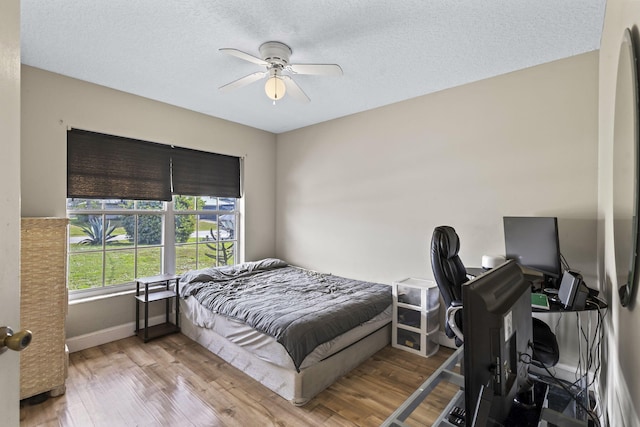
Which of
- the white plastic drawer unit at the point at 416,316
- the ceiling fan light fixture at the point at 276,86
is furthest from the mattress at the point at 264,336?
the ceiling fan light fixture at the point at 276,86

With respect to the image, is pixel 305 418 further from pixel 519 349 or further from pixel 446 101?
pixel 446 101

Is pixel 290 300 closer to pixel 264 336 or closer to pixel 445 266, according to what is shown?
pixel 264 336

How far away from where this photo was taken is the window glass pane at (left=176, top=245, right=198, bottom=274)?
371 cm

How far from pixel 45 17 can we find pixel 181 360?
9.05 ft

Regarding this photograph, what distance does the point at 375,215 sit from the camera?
3576mm

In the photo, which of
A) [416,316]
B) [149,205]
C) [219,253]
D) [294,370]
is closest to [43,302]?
[149,205]

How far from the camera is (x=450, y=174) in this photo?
9.88 ft

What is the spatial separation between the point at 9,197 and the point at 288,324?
1.76 metres

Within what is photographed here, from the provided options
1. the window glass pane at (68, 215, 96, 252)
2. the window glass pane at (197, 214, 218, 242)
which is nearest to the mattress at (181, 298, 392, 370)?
the window glass pane at (197, 214, 218, 242)

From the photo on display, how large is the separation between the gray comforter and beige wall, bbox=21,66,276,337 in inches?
35.6

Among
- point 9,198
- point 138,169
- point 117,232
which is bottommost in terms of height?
point 117,232

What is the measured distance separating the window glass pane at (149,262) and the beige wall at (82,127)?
36 centimetres

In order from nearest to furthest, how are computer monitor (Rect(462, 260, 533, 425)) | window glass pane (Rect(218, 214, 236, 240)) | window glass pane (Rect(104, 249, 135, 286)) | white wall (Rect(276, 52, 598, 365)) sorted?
computer monitor (Rect(462, 260, 533, 425)), white wall (Rect(276, 52, 598, 365)), window glass pane (Rect(104, 249, 135, 286)), window glass pane (Rect(218, 214, 236, 240))

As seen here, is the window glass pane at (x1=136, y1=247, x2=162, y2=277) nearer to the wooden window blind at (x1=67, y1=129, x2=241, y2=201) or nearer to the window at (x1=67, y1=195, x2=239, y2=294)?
the window at (x1=67, y1=195, x2=239, y2=294)
